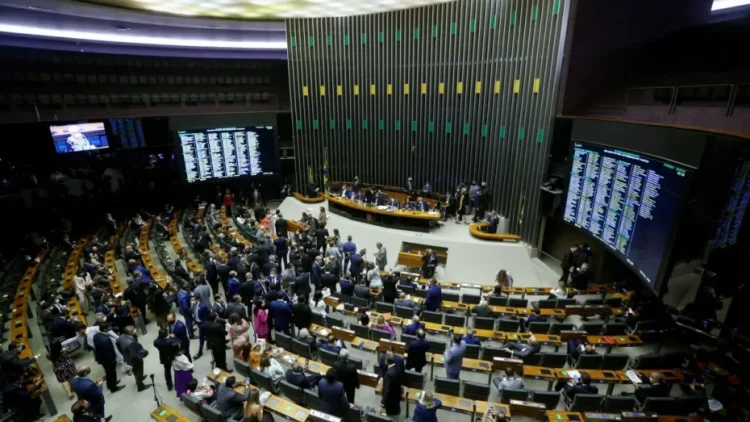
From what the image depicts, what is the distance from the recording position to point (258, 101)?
58.3 ft

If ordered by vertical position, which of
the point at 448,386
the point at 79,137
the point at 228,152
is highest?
the point at 79,137

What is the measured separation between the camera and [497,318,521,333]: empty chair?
712 cm

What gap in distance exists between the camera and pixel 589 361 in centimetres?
610

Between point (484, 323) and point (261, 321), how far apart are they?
4177 mm

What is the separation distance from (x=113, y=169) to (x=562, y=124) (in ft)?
52.1

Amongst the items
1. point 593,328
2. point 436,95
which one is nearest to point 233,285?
point 593,328

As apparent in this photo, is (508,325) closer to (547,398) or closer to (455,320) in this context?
(455,320)

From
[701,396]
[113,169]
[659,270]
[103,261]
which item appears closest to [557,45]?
[659,270]

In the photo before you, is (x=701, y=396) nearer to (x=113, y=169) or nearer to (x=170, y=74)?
(x=113, y=169)

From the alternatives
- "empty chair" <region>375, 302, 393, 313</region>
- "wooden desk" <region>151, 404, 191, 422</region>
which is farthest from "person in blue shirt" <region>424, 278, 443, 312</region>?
"wooden desk" <region>151, 404, 191, 422</region>

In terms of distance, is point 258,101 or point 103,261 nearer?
point 103,261

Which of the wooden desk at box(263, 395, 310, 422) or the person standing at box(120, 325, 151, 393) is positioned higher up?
the person standing at box(120, 325, 151, 393)

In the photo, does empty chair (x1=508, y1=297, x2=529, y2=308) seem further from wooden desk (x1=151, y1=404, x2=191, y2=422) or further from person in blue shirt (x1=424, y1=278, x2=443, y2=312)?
wooden desk (x1=151, y1=404, x2=191, y2=422)

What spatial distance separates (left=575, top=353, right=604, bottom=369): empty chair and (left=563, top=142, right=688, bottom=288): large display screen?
1.66 m
